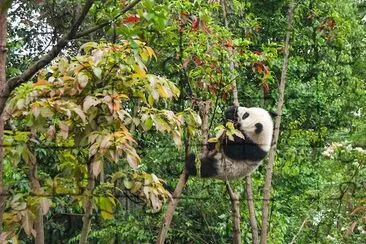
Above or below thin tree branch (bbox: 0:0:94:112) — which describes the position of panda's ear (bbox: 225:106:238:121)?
below

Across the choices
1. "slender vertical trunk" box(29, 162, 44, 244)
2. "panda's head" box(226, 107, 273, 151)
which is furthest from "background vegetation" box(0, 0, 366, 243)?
"panda's head" box(226, 107, 273, 151)

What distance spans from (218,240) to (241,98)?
1.07 metres

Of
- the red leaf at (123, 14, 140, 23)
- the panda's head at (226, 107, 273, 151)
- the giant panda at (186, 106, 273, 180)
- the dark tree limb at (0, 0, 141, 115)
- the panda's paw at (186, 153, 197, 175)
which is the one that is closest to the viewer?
the dark tree limb at (0, 0, 141, 115)

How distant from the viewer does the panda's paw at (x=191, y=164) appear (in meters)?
3.04

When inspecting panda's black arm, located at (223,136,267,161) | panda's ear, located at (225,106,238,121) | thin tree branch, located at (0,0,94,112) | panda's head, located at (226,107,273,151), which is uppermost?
thin tree branch, located at (0,0,94,112)

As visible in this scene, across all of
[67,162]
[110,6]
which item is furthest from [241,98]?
[67,162]

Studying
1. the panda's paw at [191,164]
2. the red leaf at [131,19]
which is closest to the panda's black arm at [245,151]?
the panda's paw at [191,164]

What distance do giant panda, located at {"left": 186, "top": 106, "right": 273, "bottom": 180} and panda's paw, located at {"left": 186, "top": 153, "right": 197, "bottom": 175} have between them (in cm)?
34

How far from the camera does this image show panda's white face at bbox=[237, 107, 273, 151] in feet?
12.8

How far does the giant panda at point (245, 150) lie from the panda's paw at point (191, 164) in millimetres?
336

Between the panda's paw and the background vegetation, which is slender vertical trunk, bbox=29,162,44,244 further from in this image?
the panda's paw

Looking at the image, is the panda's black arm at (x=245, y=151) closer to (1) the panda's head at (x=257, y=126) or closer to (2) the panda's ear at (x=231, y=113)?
(1) the panda's head at (x=257, y=126)

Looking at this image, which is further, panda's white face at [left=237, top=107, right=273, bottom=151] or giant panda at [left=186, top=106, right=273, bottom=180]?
panda's white face at [left=237, top=107, right=273, bottom=151]

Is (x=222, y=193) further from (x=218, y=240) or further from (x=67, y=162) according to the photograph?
(x=67, y=162)
